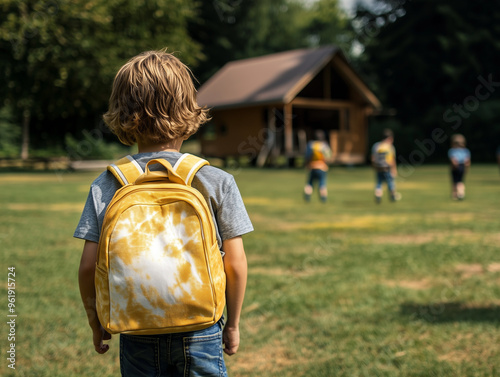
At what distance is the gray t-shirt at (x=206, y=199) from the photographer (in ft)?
7.16

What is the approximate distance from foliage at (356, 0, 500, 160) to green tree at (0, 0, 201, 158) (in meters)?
15.1

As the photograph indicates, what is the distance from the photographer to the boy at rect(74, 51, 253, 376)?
217cm

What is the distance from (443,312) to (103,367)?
2.74m

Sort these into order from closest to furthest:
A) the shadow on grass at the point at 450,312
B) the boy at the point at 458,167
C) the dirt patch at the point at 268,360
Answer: the dirt patch at the point at 268,360 < the shadow on grass at the point at 450,312 < the boy at the point at 458,167

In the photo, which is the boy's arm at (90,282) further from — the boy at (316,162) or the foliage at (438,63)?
the foliage at (438,63)

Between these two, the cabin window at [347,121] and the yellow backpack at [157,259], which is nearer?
the yellow backpack at [157,259]

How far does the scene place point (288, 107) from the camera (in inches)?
1373

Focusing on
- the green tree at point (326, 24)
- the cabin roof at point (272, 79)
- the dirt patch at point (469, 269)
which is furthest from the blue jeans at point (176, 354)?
the green tree at point (326, 24)

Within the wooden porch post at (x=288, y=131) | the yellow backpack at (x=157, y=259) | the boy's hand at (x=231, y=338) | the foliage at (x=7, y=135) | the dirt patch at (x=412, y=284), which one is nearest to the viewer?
the yellow backpack at (x=157, y=259)

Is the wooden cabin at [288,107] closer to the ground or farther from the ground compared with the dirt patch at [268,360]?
farther from the ground

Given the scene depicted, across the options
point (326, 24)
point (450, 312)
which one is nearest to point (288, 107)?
point (450, 312)

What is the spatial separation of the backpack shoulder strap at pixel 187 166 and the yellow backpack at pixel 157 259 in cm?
3

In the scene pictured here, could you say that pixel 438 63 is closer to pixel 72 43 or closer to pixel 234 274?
pixel 72 43

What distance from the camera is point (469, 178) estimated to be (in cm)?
2395
